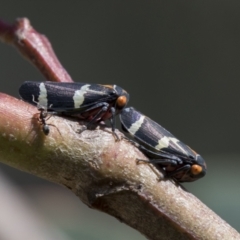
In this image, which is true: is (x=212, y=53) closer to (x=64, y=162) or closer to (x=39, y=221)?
(x=39, y=221)

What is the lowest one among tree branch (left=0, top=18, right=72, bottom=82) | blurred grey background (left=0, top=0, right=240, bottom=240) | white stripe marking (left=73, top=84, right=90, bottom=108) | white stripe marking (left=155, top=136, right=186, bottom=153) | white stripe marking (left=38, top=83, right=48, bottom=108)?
white stripe marking (left=38, top=83, right=48, bottom=108)

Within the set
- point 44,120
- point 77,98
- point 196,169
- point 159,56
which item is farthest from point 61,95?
point 159,56

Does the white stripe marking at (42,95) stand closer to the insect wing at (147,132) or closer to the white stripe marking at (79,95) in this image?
the white stripe marking at (79,95)

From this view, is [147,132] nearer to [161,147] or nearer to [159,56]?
[161,147]

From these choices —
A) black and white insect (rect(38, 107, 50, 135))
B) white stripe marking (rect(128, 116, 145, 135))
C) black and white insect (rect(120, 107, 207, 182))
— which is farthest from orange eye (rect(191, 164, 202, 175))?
black and white insect (rect(38, 107, 50, 135))

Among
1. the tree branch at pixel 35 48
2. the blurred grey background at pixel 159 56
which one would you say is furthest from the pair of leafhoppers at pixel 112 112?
the blurred grey background at pixel 159 56

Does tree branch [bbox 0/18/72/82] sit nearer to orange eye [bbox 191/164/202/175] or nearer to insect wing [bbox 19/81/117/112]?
insect wing [bbox 19/81/117/112]

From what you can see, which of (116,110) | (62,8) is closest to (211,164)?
(62,8)
